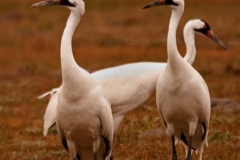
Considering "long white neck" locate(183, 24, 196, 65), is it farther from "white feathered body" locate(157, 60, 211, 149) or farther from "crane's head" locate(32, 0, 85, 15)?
"crane's head" locate(32, 0, 85, 15)

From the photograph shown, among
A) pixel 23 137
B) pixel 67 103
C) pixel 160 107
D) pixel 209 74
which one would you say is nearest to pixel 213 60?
pixel 209 74

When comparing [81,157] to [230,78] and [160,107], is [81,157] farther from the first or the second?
[230,78]

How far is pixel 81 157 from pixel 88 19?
1843 centimetres

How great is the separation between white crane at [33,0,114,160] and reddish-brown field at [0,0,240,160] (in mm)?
1454

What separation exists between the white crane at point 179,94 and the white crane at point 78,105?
918 millimetres

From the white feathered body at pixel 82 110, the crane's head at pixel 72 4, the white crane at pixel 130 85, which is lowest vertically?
the white crane at pixel 130 85

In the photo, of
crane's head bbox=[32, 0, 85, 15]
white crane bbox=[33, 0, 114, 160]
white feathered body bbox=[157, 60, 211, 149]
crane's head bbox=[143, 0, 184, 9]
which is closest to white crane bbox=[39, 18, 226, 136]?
white feathered body bbox=[157, 60, 211, 149]

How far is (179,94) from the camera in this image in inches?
359

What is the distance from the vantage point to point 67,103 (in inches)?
327

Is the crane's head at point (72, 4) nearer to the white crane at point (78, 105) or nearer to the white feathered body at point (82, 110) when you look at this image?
the white crane at point (78, 105)

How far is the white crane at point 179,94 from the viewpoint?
9.07 m

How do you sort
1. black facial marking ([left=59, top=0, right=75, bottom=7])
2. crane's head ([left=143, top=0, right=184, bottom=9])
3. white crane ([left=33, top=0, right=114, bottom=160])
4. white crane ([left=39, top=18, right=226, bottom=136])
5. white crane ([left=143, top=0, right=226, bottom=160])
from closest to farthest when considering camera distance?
white crane ([left=33, top=0, right=114, bottom=160])
black facial marking ([left=59, top=0, right=75, bottom=7])
white crane ([left=143, top=0, right=226, bottom=160])
crane's head ([left=143, top=0, right=184, bottom=9])
white crane ([left=39, top=18, right=226, bottom=136])

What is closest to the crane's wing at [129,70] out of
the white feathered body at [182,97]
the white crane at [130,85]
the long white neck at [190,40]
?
the white crane at [130,85]

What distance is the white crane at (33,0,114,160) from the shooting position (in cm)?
823
